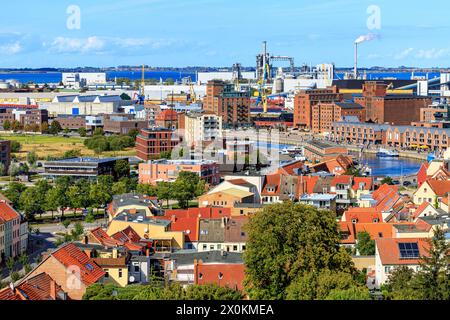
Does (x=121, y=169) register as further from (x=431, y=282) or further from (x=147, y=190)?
(x=431, y=282)

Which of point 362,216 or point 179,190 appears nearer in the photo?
point 362,216

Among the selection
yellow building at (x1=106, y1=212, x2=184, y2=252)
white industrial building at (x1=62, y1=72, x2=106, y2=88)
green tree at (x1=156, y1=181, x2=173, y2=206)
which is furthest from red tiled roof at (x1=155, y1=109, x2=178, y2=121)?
white industrial building at (x1=62, y1=72, x2=106, y2=88)

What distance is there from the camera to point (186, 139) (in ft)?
91.1

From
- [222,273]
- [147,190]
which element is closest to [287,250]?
[222,273]

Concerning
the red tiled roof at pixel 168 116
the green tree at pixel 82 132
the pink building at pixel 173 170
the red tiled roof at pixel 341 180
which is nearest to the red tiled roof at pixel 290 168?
the red tiled roof at pixel 341 180

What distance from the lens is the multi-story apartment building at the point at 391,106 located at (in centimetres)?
3456

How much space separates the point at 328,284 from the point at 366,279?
2.21 meters

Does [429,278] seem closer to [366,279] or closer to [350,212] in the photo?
[366,279]

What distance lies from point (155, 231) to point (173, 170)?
8159 millimetres

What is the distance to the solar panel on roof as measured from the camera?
8.23 m

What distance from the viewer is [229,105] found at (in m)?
37.3

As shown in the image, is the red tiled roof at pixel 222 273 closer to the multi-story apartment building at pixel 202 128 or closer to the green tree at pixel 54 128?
the multi-story apartment building at pixel 202 128

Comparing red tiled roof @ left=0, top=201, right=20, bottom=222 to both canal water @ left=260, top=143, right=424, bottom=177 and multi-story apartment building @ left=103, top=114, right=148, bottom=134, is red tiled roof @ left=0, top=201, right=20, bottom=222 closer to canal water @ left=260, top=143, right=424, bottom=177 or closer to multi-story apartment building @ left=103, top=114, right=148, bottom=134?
canal water @ left=260, top=143, right=424, bottom=177
